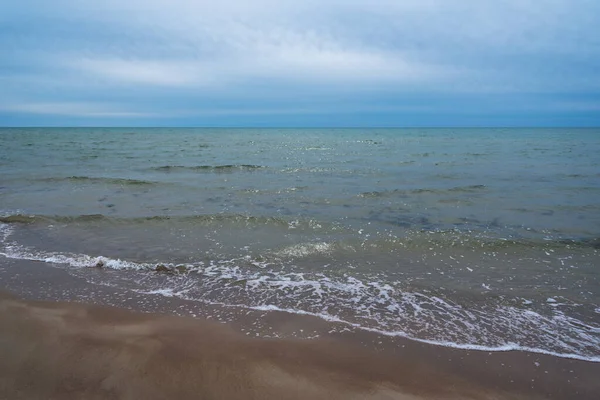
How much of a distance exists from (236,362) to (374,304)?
2603mm

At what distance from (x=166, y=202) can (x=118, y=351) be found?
10.4m

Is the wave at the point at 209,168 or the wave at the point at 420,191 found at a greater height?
the wave at the point at 209,168

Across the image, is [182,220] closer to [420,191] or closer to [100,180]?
[420,191]

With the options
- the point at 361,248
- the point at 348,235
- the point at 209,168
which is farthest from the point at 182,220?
the point at 209,168

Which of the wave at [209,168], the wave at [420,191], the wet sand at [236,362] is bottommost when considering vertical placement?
the wet sand at [236,362]

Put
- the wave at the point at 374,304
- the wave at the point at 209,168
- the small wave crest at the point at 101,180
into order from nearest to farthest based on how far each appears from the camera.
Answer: the wave at the point at 374,304 → the small wave crest at the point at 101,180 → the wave at the point at 209,168

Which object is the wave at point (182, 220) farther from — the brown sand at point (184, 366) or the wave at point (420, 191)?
the brown sand at point (184, 366)

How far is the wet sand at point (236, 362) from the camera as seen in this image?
3.90 meters

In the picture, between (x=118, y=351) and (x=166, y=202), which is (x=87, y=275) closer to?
(x=118, y=351)

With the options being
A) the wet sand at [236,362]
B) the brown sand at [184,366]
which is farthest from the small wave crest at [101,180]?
the brown sand at [184,366]

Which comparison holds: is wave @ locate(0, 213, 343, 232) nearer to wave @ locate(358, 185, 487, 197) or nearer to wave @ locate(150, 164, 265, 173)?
wave @ locate(358, 185, 487, 197)

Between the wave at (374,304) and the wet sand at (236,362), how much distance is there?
30cm

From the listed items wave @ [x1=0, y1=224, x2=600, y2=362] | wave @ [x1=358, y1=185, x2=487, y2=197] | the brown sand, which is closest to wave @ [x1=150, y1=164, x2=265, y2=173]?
wave @ [x1=358, y1=185, x2=487, y2=197]

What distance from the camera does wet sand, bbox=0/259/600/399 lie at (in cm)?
390
